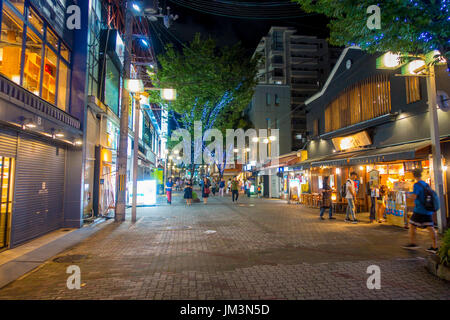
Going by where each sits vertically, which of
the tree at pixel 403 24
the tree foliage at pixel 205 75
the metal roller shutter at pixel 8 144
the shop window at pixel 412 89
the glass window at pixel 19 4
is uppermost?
the tree foliage at pixel 205 75

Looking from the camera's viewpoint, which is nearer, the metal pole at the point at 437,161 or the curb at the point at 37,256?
the curb at the point at 37,256

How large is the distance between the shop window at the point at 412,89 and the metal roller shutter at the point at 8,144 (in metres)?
13.5

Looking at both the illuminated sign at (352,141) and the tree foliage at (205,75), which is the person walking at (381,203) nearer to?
the illuminated sign at (352,141)

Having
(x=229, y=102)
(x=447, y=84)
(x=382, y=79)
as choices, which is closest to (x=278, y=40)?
(x=229, y=102)

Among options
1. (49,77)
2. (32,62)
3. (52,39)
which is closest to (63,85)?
(49,77)

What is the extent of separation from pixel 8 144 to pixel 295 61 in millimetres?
52062

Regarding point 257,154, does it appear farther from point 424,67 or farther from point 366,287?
point 366,287

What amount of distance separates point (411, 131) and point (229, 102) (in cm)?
1289

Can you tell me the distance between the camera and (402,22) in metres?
5.38

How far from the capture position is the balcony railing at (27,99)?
19.9 feet

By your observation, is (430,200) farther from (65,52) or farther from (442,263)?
(65,52)

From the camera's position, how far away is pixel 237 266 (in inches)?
224

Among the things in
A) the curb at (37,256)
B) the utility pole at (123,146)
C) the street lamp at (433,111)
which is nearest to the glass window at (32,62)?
the utility pole at (123,146)

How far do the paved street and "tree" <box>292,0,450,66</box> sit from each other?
4.25m
